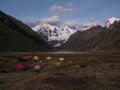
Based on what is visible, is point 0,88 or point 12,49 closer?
point 0,88

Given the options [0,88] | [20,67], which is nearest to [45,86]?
[0,88]

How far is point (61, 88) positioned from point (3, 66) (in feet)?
117

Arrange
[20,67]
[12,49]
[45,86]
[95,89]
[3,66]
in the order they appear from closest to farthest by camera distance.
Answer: [95,89] < [45,86] < [20,67] < [3,66] < [12,49]

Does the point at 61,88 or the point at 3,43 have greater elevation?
the point at 3,43

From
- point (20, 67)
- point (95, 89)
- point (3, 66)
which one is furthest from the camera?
point (3, 66)

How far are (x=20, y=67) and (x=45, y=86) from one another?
26000mm

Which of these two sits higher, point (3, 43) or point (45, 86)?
point (3, 43)

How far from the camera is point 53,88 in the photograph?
26.9 meters

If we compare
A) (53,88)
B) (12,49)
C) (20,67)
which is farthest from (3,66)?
(12,49)

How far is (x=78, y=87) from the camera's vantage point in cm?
2723

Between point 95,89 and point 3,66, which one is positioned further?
point 3,66

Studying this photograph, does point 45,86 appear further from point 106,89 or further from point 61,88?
point 106,89

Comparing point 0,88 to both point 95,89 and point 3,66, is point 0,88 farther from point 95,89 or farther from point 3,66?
point 3,66

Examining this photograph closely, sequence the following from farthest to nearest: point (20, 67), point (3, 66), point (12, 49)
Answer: point (12, 49) → point (3, 66) → point (20, 67)
